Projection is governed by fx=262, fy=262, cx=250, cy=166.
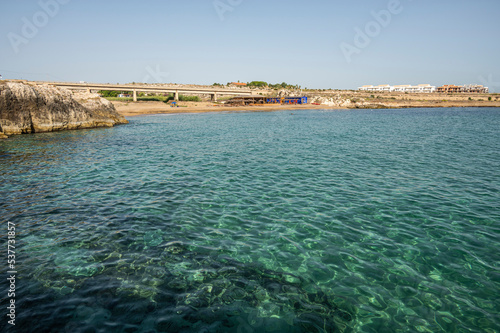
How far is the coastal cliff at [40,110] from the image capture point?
33.1m

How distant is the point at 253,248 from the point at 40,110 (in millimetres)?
41121

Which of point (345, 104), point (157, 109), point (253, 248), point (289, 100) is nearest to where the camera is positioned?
point (253, 248)

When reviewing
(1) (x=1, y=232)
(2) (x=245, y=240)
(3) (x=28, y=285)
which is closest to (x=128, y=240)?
(3) (x=28, y=285)

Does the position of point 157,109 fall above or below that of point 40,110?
below

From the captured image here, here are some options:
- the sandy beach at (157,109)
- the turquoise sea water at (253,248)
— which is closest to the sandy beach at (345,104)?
the sandy beach at (157,109)

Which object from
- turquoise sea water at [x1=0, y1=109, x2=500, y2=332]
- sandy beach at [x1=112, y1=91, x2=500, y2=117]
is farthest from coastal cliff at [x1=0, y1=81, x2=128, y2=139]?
sandy beach at [x1=112, y1=91, x2=500, y2=117]

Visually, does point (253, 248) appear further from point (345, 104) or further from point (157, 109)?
point (345, 104)

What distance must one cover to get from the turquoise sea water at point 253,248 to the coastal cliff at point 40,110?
19.3m

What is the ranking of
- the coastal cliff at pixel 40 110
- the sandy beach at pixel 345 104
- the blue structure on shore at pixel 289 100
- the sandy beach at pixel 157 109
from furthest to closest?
1. the blue structure on shore at pixel 289 100
2. the sandy beach at pixel 345 104
3. the sandy beach at pixel 157 109
4. the coastal cliff at pixel 40 110

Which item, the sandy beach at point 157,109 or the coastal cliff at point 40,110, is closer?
the coastal cliff at point 40,110

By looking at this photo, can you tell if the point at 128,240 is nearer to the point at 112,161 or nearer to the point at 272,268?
the point at 272,268

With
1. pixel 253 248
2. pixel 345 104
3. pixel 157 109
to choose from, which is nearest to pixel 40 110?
pixel 253 248

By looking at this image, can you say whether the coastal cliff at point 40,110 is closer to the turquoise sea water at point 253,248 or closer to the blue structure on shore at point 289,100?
the turquoise sea water at point 253,248

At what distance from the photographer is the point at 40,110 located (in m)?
36.3
